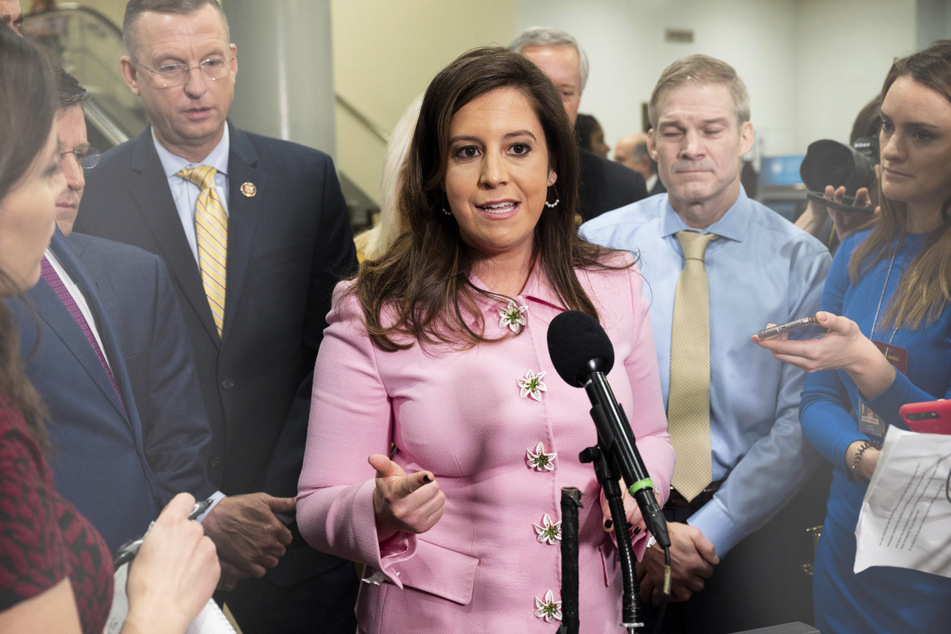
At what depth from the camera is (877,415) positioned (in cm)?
225

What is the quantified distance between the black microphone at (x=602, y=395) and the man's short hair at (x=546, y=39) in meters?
1.42

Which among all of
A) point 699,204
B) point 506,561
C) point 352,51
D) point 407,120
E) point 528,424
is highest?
point 352,51

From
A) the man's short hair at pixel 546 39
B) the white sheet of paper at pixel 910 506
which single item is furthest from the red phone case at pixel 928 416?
the man's short hair at pixel 546 39

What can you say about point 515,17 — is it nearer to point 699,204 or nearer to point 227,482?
point 699,204

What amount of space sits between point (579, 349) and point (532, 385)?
0.57m

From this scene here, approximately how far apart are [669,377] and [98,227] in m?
1.50

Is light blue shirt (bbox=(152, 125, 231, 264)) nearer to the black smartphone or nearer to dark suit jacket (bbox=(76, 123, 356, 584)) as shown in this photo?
dark suit jacket (bbox=(76, 123, 356, 584))

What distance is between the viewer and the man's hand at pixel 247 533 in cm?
192

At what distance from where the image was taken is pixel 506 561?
1.71 metres

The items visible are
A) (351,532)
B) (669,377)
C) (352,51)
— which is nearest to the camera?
(351,532)

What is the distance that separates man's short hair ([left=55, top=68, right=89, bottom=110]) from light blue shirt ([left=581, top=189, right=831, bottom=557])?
1370 millimetres

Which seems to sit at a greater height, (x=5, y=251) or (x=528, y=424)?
(x=5, y=251)

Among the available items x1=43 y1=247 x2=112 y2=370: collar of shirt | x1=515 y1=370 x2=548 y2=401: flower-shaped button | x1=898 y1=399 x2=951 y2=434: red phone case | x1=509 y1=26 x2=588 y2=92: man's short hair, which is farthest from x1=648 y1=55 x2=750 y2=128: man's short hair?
x1=43 y1=247 x2=112 y2=370: collar of shirt

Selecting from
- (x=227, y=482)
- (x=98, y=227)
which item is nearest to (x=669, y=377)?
(x=227, y=482)
